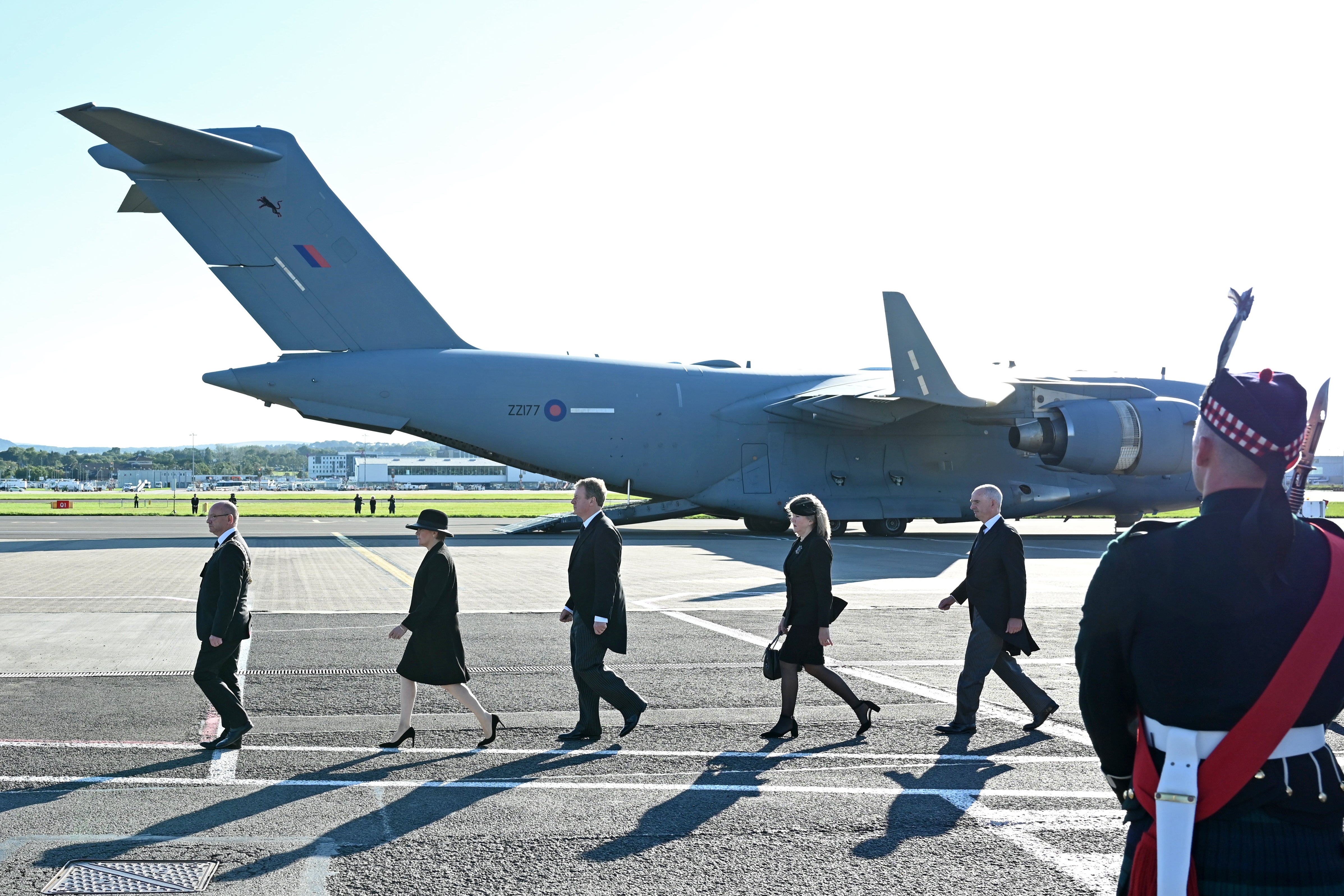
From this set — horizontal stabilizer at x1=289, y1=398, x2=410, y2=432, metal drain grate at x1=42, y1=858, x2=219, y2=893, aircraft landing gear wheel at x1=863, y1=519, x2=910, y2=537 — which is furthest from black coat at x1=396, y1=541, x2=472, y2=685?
aircraft landing gear wheel at x1=863, y1=519, x2=910, y2=537

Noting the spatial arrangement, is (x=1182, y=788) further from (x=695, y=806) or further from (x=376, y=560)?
(x=376, y=560)

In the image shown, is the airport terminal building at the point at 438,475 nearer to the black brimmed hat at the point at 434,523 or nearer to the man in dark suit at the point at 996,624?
the black brimmed hat at the point at 434,523

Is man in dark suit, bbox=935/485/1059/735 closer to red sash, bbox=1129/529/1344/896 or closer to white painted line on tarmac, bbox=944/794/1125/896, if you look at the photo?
white painted line on tarmac, bbox=944/794/1125/896

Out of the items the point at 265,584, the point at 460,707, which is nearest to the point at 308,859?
the point at 460,707

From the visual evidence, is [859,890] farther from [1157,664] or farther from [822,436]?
[822,436]

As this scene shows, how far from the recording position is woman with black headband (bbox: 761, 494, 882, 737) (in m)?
8.33

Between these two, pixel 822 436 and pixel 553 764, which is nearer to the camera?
pixel 553 764

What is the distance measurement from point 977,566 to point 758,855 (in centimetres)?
393

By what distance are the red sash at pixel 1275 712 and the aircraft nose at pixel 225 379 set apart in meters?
25.8

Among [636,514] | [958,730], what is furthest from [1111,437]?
[958,730]

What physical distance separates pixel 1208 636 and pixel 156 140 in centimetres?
2480

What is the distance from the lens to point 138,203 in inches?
1016

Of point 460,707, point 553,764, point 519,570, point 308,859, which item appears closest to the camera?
point 308,859

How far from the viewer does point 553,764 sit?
735 centimetres
